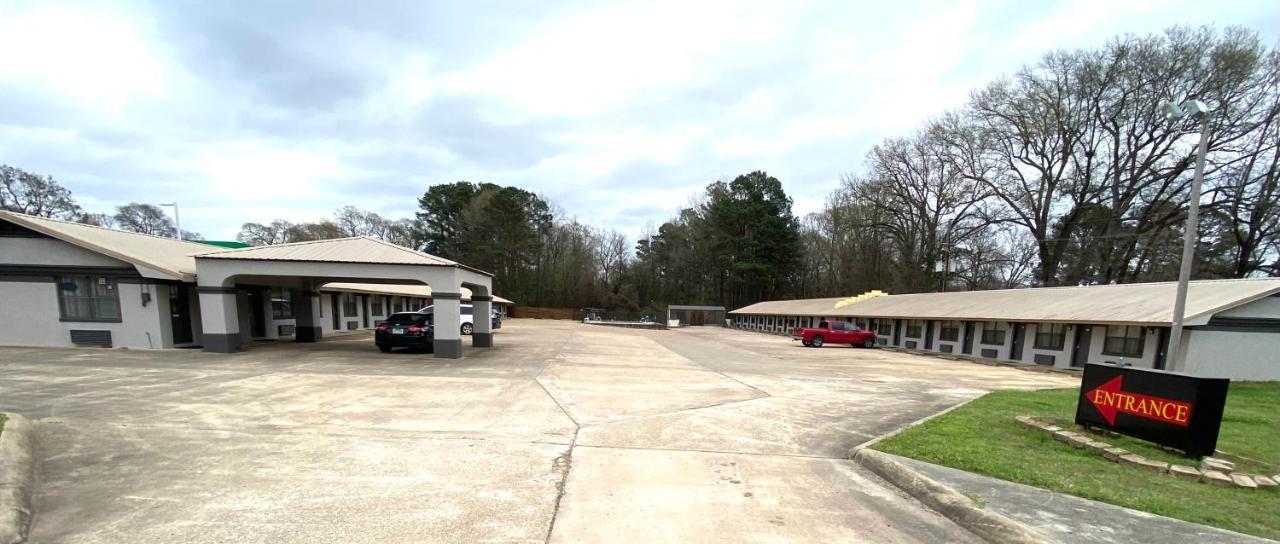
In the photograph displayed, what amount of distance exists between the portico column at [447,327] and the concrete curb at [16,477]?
936 centimetres

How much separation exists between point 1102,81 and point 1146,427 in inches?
1508

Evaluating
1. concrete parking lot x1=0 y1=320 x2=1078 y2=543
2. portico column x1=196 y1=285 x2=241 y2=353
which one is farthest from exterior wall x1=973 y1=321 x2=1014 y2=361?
portico column x1=196 y1=285 x2=241 y2=353

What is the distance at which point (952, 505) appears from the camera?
458 centimetres

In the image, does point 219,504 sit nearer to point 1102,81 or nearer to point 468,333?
point 468,333

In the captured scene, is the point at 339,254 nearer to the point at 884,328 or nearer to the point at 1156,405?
the point at 1156,405

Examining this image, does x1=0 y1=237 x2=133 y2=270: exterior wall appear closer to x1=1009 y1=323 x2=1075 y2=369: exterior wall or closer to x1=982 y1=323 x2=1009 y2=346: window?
x1=1009 y1=323 x2=1075 y2=369: exterior wall

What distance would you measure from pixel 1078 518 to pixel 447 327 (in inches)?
597

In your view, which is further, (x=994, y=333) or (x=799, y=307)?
(x=799, y=307)

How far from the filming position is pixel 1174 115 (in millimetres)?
8594

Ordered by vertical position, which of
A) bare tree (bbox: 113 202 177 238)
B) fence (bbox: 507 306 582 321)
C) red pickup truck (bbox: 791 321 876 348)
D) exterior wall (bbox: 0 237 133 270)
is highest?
bare tree (bbox: 113 202 177 238)

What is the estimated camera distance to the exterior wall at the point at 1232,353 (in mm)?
15992

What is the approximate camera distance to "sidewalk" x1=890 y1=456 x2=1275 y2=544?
396cm

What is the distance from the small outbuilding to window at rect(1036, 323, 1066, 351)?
4042 centimetres

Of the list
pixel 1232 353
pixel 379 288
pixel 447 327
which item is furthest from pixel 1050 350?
pixel 379 288
